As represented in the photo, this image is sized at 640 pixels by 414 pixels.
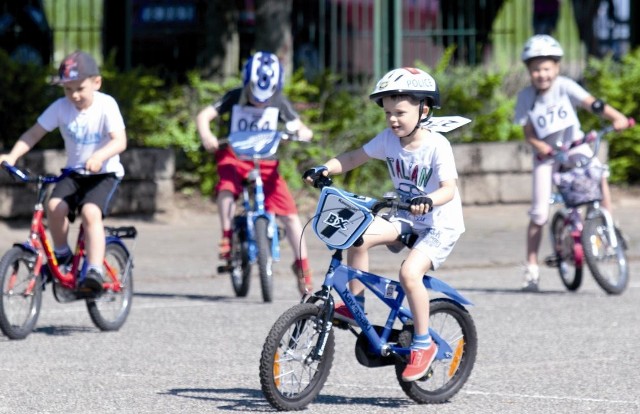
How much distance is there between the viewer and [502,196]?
636 inches

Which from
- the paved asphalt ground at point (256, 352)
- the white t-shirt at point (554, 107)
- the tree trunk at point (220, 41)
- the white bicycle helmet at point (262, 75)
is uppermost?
the tree trunk at point (220, 41)

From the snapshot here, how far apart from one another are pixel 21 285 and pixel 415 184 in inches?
111

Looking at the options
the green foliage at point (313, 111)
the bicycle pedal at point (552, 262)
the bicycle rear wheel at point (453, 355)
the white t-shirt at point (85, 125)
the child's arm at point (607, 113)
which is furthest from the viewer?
the green foliage at point (313, 111)

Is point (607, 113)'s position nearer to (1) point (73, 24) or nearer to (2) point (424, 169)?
(2) point (424, 169)

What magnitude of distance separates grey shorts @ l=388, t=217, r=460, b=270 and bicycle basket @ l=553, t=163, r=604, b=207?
418cm

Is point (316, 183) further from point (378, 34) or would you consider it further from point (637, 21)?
point (637, 21)

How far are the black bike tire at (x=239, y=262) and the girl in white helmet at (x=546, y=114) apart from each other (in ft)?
6.81

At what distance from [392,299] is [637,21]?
47.6ft

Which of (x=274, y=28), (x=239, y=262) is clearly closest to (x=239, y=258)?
(x=239, y=262)

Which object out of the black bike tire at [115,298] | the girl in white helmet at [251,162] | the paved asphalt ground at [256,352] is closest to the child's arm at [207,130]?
the girl in white helmet at [251,162]

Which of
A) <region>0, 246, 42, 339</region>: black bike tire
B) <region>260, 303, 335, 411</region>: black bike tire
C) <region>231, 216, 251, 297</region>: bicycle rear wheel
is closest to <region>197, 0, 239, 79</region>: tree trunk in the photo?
<region>231, 216, 251, 297</region>: bicycle rear wheel

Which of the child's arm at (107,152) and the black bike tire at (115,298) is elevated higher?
the child's arm at (107,152)

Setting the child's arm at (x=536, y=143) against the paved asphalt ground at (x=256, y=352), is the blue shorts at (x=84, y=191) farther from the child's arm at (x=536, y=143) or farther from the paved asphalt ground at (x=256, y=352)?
the child's arm at (x=536, y=143)

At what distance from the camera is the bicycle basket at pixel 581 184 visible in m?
10.7
